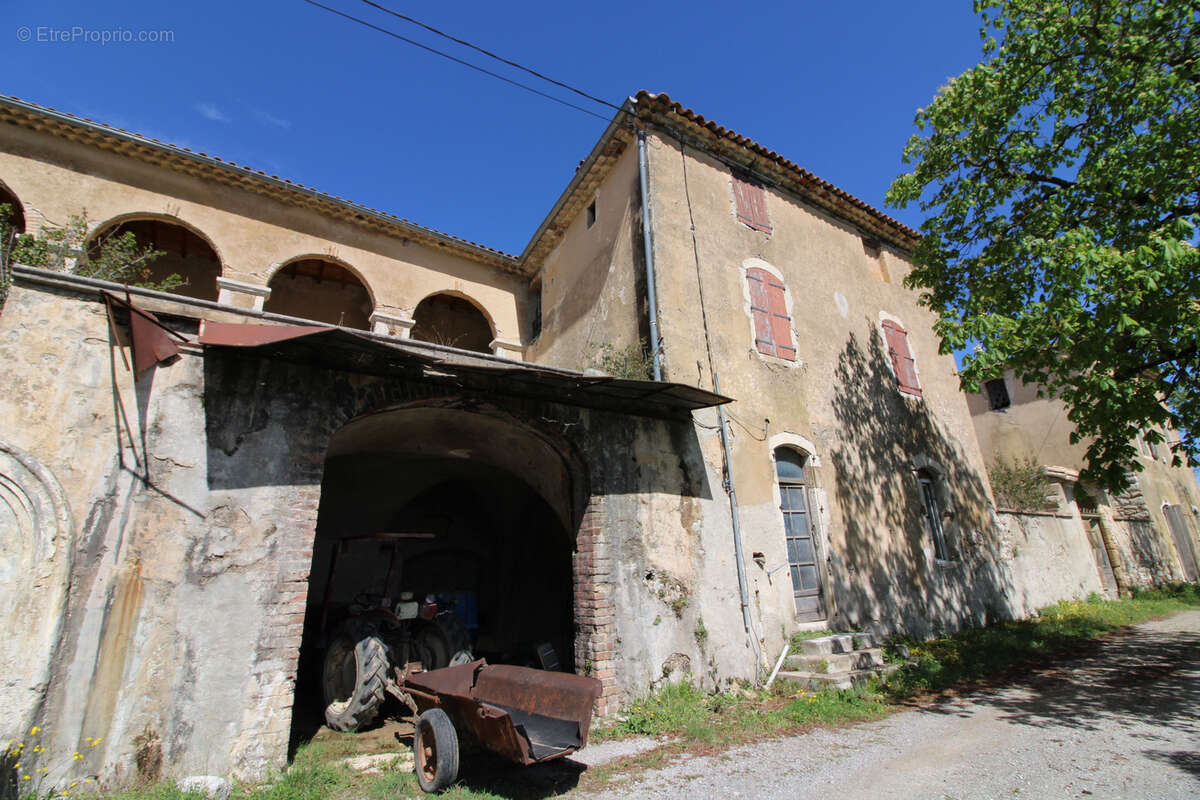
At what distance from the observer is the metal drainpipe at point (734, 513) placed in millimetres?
7504

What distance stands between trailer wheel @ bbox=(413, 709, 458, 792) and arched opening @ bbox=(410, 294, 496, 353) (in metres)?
9.13

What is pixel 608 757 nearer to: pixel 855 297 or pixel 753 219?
pixel 753 219

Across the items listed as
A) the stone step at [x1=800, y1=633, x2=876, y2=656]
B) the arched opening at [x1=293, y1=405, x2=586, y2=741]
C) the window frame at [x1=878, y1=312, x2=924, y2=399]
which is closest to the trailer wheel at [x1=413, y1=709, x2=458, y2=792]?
the arched opening at [x1=293, y1=405, x2=586, y2=741]

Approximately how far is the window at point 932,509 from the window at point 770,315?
4242 mm

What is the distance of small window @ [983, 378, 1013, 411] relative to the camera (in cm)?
2130

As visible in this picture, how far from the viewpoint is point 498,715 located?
13.5 feet

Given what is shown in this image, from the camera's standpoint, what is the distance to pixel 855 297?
11.6 meters

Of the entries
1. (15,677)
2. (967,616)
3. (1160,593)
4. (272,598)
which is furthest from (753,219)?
(1160,593)

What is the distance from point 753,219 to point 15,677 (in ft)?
35.5

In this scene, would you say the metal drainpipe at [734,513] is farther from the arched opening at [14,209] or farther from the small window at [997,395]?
the small window at [997,395]

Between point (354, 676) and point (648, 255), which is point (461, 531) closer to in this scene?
point (354, 676)

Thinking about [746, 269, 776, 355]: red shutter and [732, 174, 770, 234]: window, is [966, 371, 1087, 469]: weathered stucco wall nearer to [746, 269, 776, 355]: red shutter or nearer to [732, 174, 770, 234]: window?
[732, 174, 770, 234]: window

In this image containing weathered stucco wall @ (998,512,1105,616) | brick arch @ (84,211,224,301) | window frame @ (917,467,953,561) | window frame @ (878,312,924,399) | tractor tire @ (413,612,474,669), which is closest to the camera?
tractor tire @ (413,612,474,669)

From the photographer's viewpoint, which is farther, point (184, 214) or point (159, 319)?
point (184, 214)
